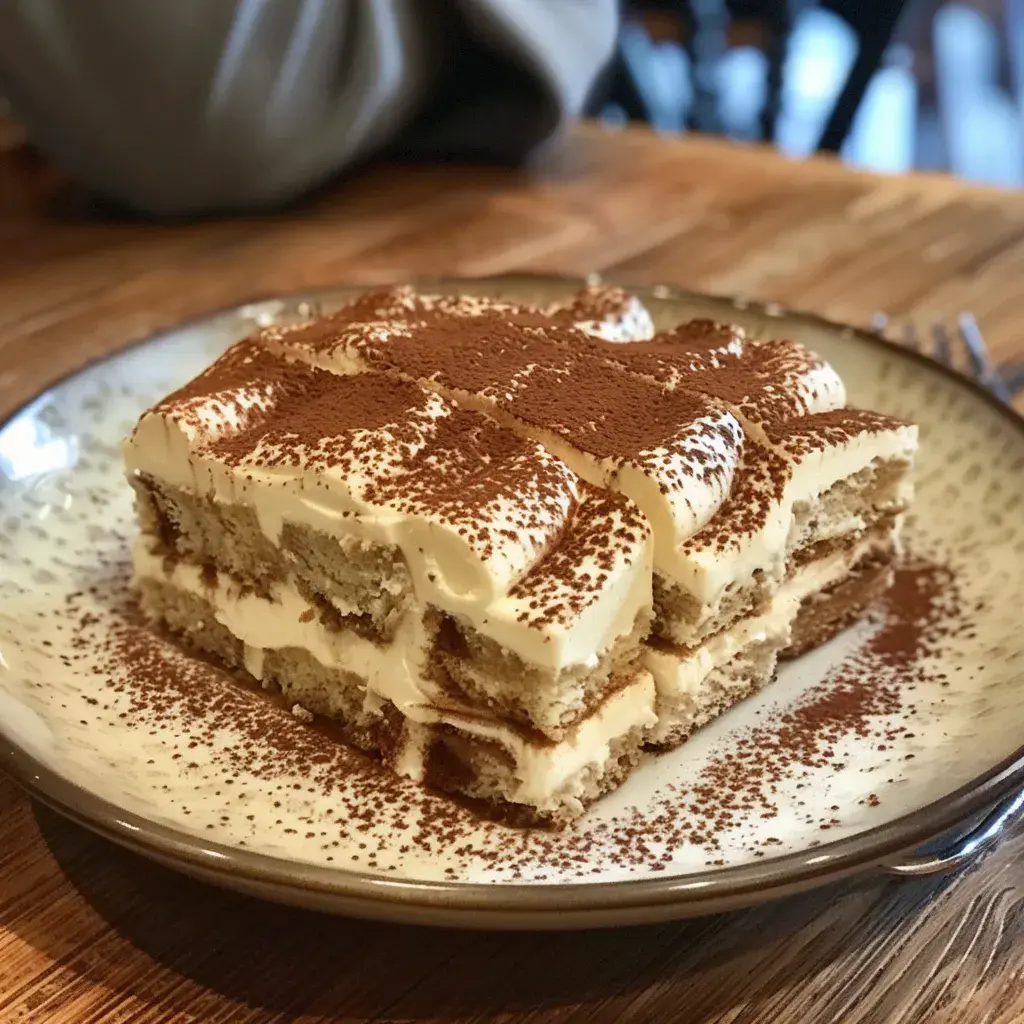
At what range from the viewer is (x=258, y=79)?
9.04 feet

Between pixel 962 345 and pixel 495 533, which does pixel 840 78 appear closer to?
pixel 962 345

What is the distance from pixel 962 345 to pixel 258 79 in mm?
1665

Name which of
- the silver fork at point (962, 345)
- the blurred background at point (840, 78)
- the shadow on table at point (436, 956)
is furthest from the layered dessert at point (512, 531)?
the blurred background at point (840, 78)

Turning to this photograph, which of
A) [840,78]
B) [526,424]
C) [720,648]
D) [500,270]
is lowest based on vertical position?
[720,648]

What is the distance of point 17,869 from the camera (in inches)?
47.3

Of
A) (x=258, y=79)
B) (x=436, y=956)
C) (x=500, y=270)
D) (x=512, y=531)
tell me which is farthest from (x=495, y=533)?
(x=258, y=79)

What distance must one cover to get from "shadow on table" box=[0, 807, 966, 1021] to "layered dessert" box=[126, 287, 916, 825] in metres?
0.21

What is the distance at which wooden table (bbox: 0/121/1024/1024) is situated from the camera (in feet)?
3.50

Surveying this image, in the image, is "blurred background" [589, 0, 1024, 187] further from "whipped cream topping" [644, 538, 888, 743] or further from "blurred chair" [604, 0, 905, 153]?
"whipped cream topping" [644, 538, 888, 743]

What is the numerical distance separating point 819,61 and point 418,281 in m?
5.15

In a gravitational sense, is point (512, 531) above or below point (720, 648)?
above

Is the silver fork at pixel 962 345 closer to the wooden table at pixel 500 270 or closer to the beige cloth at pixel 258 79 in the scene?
the wooden table at pixel 500 270

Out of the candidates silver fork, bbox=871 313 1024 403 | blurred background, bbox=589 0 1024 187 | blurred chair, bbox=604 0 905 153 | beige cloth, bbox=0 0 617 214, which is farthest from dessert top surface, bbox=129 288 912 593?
blurred chair, bbox=604 0 905 153

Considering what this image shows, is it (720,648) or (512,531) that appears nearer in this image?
(512,531)
